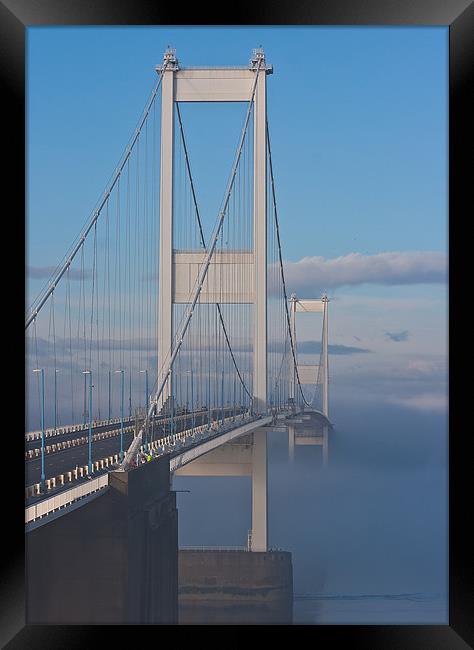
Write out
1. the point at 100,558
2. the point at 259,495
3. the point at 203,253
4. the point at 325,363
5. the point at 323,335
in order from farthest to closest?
the point at 323,335 → the point at 325,363 → the point at 259,495 → the point at 203,253 → the point at 100,558

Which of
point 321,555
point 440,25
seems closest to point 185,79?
point 440,25

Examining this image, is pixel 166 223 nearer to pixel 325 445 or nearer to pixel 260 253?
pixel 260 253

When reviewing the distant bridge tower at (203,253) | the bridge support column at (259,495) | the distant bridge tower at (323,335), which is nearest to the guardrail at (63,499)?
the distant bridge tower at (203,253)

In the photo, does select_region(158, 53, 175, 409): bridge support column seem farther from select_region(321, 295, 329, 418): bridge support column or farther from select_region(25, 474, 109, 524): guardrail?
select_region(321, 295, 329, 418): bridge support column

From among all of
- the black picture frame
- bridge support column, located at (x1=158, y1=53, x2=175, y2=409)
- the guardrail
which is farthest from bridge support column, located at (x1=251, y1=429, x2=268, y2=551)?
the black picture frame

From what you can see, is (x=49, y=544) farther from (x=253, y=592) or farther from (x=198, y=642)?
(x=253, y=592)

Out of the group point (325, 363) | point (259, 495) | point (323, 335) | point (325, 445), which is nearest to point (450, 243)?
point (259, 495)

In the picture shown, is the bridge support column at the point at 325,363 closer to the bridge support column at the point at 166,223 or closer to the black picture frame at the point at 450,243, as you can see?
the bridge support column at the point at 166,223
